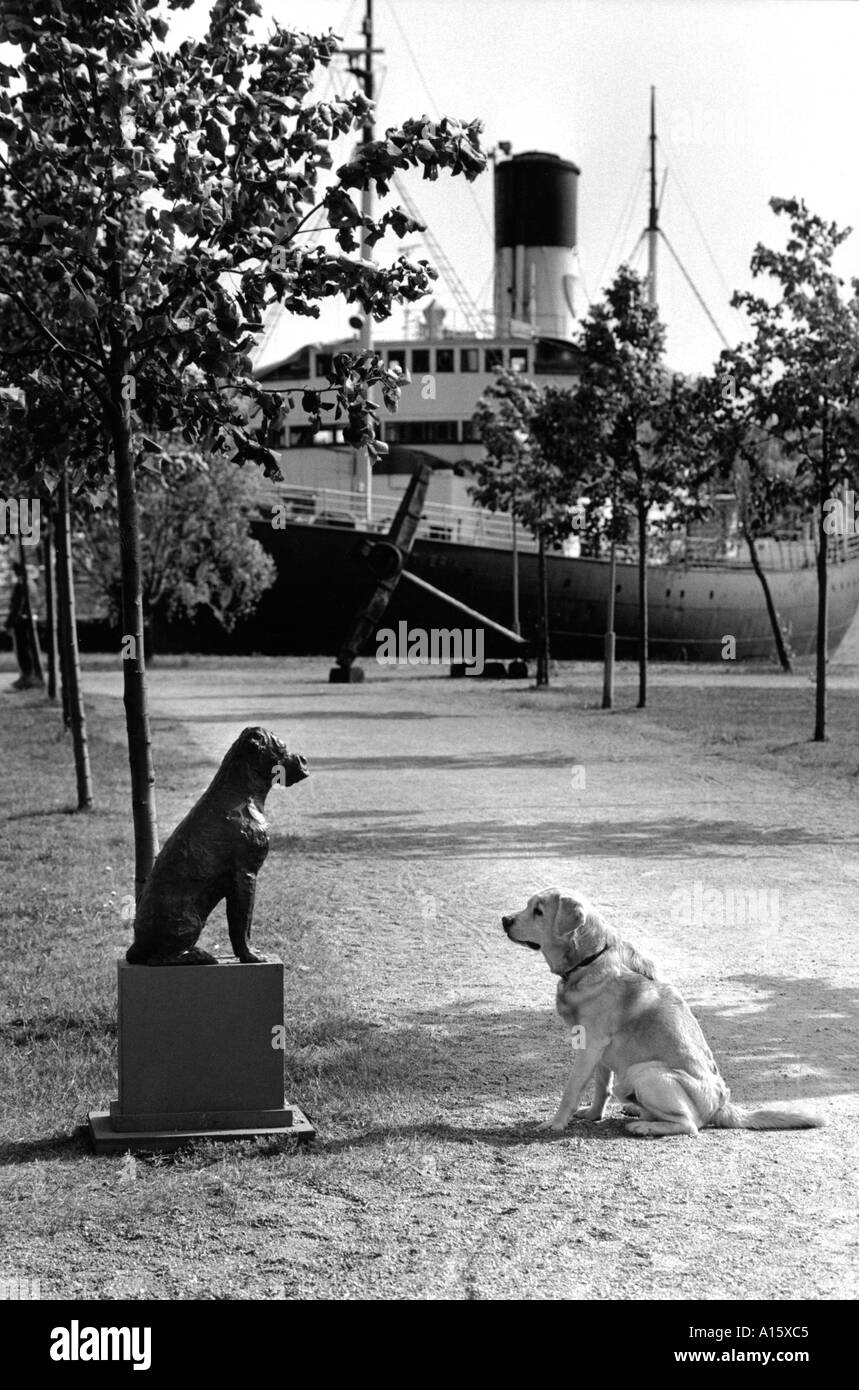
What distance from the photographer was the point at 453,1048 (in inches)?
302

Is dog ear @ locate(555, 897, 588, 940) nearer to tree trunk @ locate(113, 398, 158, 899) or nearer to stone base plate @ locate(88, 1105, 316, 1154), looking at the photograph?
stone base plate @ locate(88, 1105, 316, 1154)

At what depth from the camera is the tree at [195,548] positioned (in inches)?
1971

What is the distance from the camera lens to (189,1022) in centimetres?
627

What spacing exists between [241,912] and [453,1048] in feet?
5.50

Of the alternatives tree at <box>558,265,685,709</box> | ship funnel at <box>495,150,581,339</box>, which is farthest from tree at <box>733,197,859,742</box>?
ship funnel at <box>495,150,581,339</box>

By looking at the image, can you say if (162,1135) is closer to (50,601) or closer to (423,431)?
(50,601)

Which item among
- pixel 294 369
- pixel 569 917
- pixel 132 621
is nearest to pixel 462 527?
pixel 294 369

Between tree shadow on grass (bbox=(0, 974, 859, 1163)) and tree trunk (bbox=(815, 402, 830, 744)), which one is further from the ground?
tree trunk (bbox=(815, 402, 830, 744))

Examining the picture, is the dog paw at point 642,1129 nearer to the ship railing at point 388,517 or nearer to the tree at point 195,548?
the tree at point 195,548

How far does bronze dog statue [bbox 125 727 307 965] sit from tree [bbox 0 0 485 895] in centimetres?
152

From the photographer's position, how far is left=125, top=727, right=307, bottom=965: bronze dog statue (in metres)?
6.28

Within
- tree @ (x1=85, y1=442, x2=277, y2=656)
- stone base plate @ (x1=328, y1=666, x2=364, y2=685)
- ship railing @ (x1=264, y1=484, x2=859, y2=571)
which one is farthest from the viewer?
ship railing @ (x1=264, y1=484, x2=859, y2=571)
